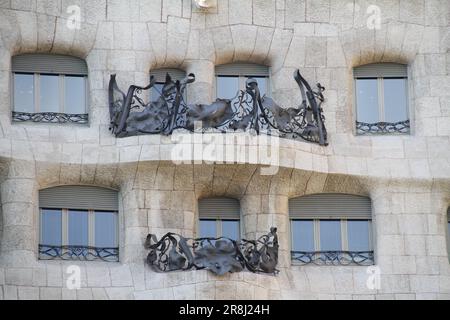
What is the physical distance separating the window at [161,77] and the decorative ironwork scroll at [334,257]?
11.7ft

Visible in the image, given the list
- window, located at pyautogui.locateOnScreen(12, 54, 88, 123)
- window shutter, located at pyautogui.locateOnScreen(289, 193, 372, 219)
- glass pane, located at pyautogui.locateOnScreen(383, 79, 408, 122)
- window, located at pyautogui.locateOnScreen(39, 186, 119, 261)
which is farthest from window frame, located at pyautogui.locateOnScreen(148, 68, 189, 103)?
glass pane, located at pyautogui.locateOnScreen(383, 79, 408, 122)

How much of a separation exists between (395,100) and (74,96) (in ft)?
A: 19.4

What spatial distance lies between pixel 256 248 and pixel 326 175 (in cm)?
198

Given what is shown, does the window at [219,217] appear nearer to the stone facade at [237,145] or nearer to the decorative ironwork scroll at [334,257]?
the stone facade at [237,145]

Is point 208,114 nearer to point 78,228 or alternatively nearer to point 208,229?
point 208,229

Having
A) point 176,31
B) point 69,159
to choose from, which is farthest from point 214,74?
point 69,159

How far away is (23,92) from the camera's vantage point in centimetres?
3634

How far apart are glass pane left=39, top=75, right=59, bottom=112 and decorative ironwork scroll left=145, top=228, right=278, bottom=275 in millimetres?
3093

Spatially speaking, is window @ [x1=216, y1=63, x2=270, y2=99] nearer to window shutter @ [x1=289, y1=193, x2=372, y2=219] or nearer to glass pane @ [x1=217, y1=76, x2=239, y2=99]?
glass pane @ [x1=217, y1=76, x2=239, y2=99]

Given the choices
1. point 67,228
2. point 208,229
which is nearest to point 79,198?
point 67,228

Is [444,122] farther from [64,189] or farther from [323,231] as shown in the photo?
[64,189]

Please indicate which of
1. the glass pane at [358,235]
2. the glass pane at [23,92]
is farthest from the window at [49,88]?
the glass pane at [358,235]

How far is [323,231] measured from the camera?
3650cm

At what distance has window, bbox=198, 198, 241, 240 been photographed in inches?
1428
